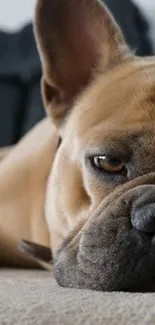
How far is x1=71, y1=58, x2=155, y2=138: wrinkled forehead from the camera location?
3.75 feet

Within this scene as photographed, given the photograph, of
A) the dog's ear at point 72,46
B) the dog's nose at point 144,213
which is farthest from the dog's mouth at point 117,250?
the dog's ear at point 72,46

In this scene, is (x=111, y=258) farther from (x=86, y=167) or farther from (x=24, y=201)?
(x=24, y=201)

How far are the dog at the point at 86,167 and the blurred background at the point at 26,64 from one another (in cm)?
70

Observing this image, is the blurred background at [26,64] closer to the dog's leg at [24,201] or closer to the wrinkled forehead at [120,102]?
the dog's leg at [24,201]

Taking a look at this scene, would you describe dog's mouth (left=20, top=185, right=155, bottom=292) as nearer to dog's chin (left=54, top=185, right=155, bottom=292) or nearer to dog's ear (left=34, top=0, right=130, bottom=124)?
dog's chin (left=54, top=185, right=155, bottom=292)

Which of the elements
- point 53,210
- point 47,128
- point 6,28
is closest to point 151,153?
point 53,210

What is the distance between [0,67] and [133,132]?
5.11ft

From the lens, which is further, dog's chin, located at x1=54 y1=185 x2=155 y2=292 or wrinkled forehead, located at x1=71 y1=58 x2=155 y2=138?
wrinkled forehead, located at x1=71 y1=58 x2=155 y2=138

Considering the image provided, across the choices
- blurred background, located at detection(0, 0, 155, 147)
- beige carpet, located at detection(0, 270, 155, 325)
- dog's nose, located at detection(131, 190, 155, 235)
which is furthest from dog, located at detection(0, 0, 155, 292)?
blurred background, located at detection(0, 0, 155, 147)

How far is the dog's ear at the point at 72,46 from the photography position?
1452 mm

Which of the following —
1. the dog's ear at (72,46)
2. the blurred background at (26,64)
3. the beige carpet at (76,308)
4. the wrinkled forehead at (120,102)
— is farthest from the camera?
the blurred background at (26,64)

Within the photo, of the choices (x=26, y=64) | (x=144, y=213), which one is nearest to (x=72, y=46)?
(x=144, y=213)

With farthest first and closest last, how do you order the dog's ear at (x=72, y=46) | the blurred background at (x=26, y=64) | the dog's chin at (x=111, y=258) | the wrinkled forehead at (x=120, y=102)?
the blurred background at (x=26, y=64) → the dog's ear at (x=72, y=46) → the wrinkled forehead at (x=120, y=102) → the dog's chin at (x=111, y=258)

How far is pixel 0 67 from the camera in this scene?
8.52 ft
